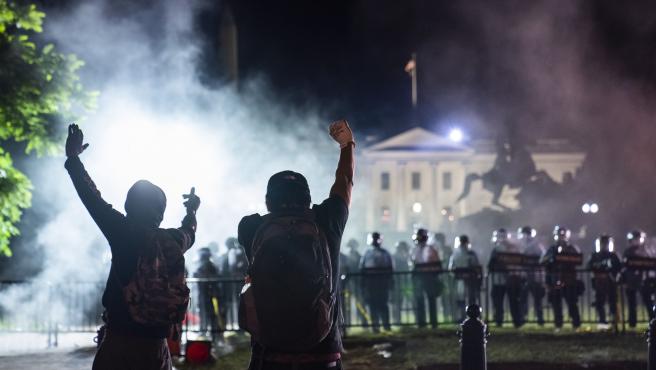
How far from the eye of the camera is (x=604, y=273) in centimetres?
1485

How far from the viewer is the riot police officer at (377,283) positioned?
15.2 m

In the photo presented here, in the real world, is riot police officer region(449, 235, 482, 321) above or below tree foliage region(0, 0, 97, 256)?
below

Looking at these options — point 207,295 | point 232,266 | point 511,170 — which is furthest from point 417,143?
point 207,295

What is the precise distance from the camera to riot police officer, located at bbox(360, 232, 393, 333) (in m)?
15.2

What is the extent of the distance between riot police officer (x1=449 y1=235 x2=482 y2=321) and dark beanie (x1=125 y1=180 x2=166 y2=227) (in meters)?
9.80

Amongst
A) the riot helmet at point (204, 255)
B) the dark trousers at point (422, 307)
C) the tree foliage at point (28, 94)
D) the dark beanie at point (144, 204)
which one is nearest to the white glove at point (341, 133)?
the dark beanie at point (144, 204)

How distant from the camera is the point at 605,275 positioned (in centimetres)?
1500

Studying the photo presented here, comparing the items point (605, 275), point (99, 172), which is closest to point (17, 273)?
point (99, 172)

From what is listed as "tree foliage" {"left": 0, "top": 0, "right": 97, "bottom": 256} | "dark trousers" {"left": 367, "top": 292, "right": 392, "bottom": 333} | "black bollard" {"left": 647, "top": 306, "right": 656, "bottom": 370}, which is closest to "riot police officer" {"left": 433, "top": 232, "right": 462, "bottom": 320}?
"dark trousers" {"left": 367, "top": 292, "right": 392, "bottom": 333}

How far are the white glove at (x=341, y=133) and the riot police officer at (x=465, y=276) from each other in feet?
32.3

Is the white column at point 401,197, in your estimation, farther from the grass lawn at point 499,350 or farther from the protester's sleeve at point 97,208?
the protester's sleeve at point 97,208

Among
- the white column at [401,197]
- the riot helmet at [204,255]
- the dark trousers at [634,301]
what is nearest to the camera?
the dark trousers at [634,301]

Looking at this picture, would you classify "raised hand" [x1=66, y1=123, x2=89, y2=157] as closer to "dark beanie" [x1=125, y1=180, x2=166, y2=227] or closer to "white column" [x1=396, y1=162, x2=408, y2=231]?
"dark beanie" [x1=125, y1=180, x2=166, y2=227]

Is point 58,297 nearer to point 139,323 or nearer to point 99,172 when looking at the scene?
point 99,172
